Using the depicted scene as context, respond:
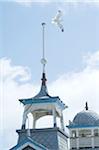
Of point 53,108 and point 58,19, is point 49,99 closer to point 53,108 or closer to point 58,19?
point 53,108

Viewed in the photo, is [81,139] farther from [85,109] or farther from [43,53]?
[43,53]

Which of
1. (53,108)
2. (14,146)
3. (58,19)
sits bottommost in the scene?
(14,146)

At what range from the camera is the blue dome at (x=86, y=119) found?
34.1 meters

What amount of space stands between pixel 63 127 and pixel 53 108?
6.62 ft

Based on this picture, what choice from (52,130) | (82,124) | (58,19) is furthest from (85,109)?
(58,19)

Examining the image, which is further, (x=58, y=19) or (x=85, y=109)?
(x=85, y=109)

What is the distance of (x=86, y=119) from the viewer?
34.3 meters

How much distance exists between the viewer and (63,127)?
30.3 meters

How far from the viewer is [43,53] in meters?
30.2

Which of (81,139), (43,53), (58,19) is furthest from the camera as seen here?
(81,139)

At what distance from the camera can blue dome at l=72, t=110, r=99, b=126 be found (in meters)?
34.1

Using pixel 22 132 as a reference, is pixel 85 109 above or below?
above

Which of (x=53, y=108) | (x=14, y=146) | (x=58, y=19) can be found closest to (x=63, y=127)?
(x=53, y=108)

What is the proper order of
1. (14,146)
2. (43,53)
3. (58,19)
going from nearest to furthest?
(58,19) → (14,146) → (43,53)
